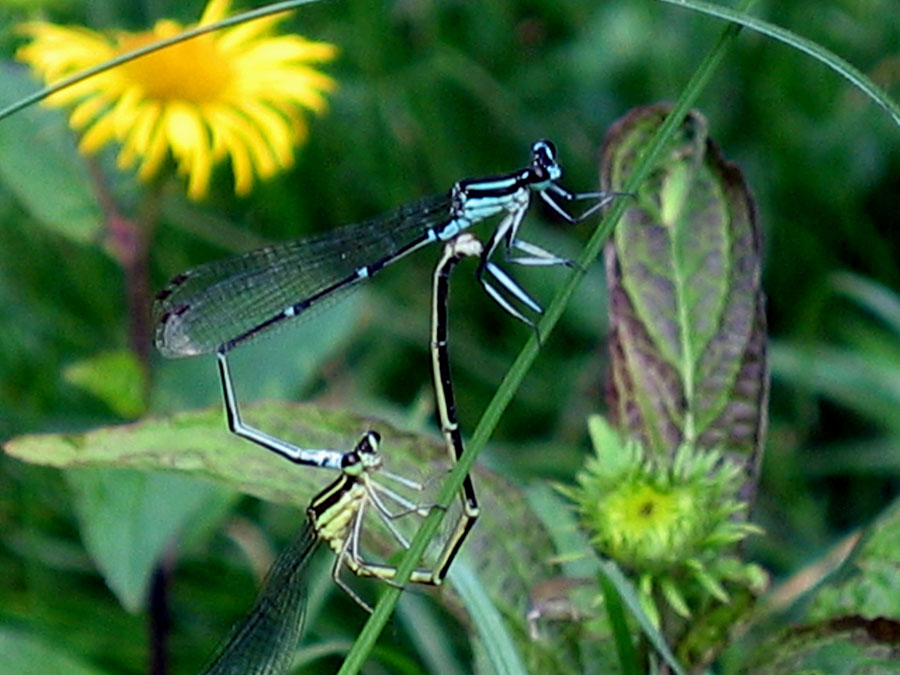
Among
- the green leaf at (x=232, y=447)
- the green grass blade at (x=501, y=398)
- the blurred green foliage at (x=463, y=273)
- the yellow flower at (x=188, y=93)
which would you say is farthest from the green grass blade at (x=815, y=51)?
the blurred green foliage at (x=463, y=273)

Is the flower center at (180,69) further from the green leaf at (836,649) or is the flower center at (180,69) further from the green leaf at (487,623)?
the green leaf at (836,649)

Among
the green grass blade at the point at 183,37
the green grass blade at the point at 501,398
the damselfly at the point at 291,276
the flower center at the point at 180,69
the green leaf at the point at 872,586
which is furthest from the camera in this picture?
the flower center at the point at 180,69

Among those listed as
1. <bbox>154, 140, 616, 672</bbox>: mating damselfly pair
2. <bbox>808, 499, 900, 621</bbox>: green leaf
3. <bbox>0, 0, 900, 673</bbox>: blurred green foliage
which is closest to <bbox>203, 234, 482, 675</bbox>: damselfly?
<bbox>154, 140, 616, 672</bbox>: mating damselfly pair

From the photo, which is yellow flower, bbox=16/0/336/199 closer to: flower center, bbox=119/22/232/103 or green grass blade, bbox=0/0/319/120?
flower center, bbox=119/22/232/103

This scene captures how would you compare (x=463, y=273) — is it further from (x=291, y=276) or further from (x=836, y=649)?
(x=836, y=649)

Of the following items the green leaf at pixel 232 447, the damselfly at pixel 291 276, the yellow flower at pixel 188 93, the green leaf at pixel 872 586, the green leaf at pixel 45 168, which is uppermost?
the yellow flower at pixel 188 93

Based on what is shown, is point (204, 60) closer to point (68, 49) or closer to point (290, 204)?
point (68, 49)

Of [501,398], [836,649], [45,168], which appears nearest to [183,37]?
[501,398]
